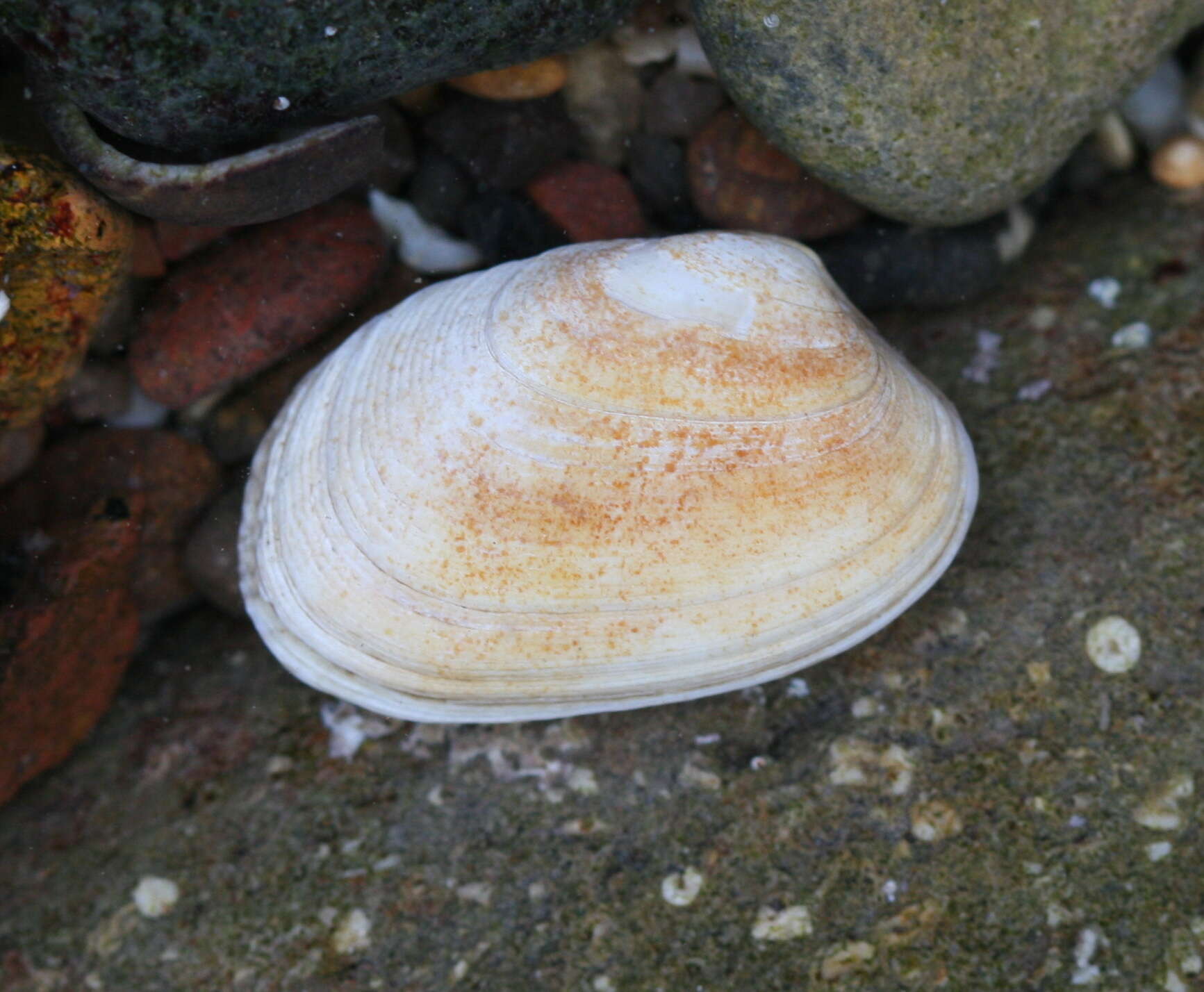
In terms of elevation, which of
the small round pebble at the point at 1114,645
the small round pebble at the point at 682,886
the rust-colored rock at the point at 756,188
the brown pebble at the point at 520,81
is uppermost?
the brown pebble at the point at 520,81

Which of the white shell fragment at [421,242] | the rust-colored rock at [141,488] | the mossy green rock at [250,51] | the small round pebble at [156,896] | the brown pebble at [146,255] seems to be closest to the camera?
the mossy green rock at [250,51]

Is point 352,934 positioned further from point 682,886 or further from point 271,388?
point 271,388

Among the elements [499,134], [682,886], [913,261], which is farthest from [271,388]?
[913,261]

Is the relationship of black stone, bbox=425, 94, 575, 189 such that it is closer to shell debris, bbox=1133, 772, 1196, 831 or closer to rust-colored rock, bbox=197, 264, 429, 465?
rust-colored rock, bbox=197, 264, 429, 465

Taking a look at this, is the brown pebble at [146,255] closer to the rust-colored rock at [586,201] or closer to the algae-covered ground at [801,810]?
the rust-colored rock at [586,201]

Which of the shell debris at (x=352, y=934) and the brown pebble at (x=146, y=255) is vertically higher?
the brown pebble at (x=146, y=255)

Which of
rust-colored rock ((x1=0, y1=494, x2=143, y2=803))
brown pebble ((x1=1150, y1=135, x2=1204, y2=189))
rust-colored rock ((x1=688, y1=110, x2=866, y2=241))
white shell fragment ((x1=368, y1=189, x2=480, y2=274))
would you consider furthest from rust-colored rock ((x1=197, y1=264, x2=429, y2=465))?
brown pebble ((x1=1150, y1=135, x2=1204, y2=189))

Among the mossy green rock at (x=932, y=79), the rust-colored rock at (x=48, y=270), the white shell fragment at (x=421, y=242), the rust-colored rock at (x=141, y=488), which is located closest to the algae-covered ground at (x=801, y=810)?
the rust-colored rock at (x=141, y=488)
